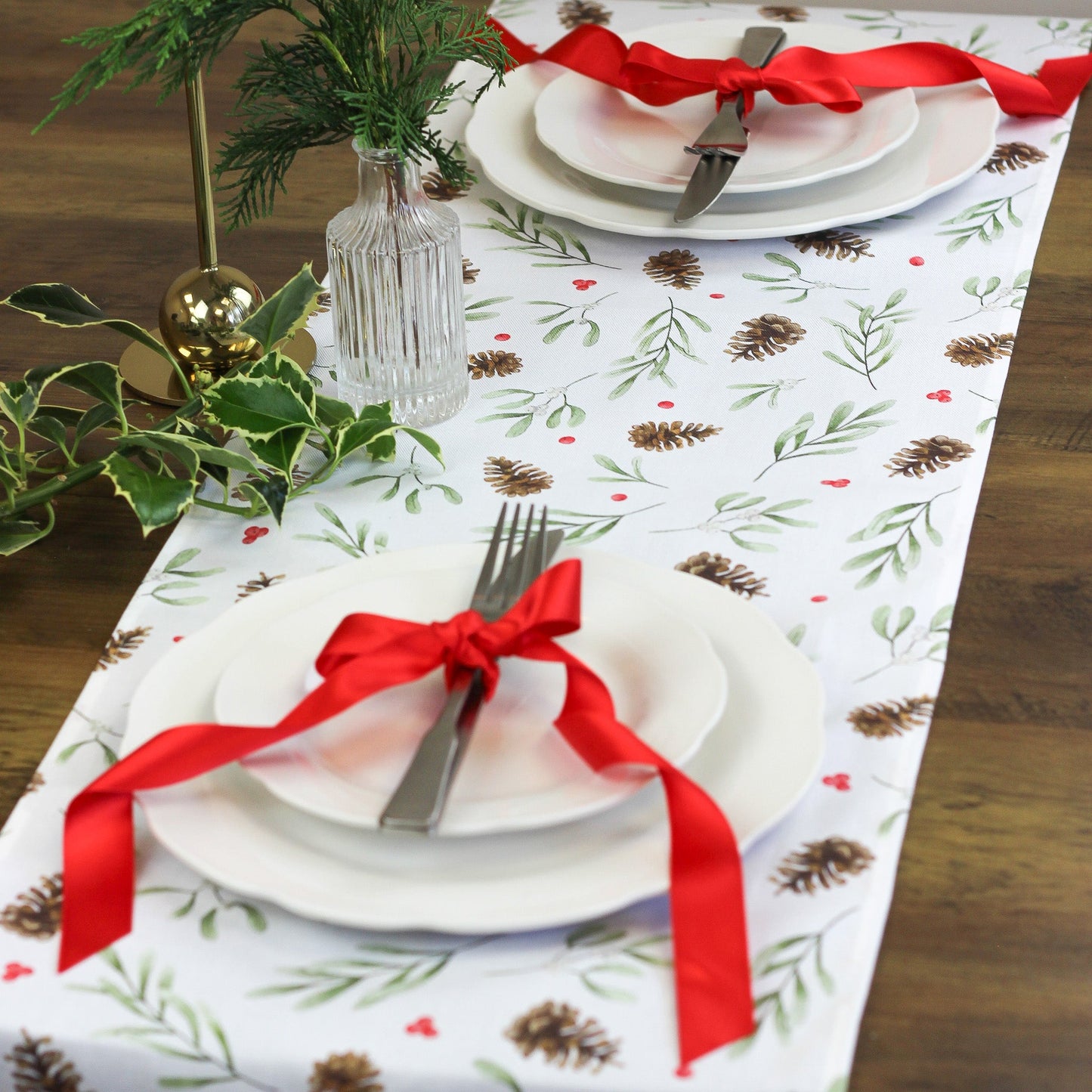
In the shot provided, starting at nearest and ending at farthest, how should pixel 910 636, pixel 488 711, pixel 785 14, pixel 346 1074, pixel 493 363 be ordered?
pixel 346 1074 → pixel 488 711 → pixel 910 636 → pixel 493 363 → pixel 785 14

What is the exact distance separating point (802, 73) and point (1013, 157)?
0.67 feet

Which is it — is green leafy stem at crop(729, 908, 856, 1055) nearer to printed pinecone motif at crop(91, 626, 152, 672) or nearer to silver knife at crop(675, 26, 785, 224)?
printed pinecone motif at crop(91, 626, 152, 672)

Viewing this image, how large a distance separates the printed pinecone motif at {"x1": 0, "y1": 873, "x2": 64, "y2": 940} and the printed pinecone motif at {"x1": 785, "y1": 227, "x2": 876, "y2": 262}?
75 centimetres

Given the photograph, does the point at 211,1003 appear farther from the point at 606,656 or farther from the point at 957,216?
the point at 957,216

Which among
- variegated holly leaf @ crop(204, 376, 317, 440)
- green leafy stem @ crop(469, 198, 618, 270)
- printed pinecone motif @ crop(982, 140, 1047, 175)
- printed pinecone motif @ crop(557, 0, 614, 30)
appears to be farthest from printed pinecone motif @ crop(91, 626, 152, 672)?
printed pinecone motif @ crop(557, 0, 614, 30)

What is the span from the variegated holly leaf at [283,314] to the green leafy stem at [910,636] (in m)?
0.41

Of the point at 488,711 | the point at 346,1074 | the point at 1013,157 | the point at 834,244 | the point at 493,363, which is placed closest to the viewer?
the point at 346,1074

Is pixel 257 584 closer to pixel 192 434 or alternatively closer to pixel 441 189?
pixel 192 434

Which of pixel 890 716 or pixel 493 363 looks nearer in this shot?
pixel 890 716

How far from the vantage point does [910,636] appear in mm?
730

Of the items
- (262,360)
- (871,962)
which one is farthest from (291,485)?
(871,962)

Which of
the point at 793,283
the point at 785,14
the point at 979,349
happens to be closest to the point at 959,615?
the point at 979,349

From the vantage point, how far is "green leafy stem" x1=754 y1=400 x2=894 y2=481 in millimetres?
878

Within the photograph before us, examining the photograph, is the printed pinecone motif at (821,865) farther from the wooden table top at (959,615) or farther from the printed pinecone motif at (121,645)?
the printed pinecone motif at (121,645)
